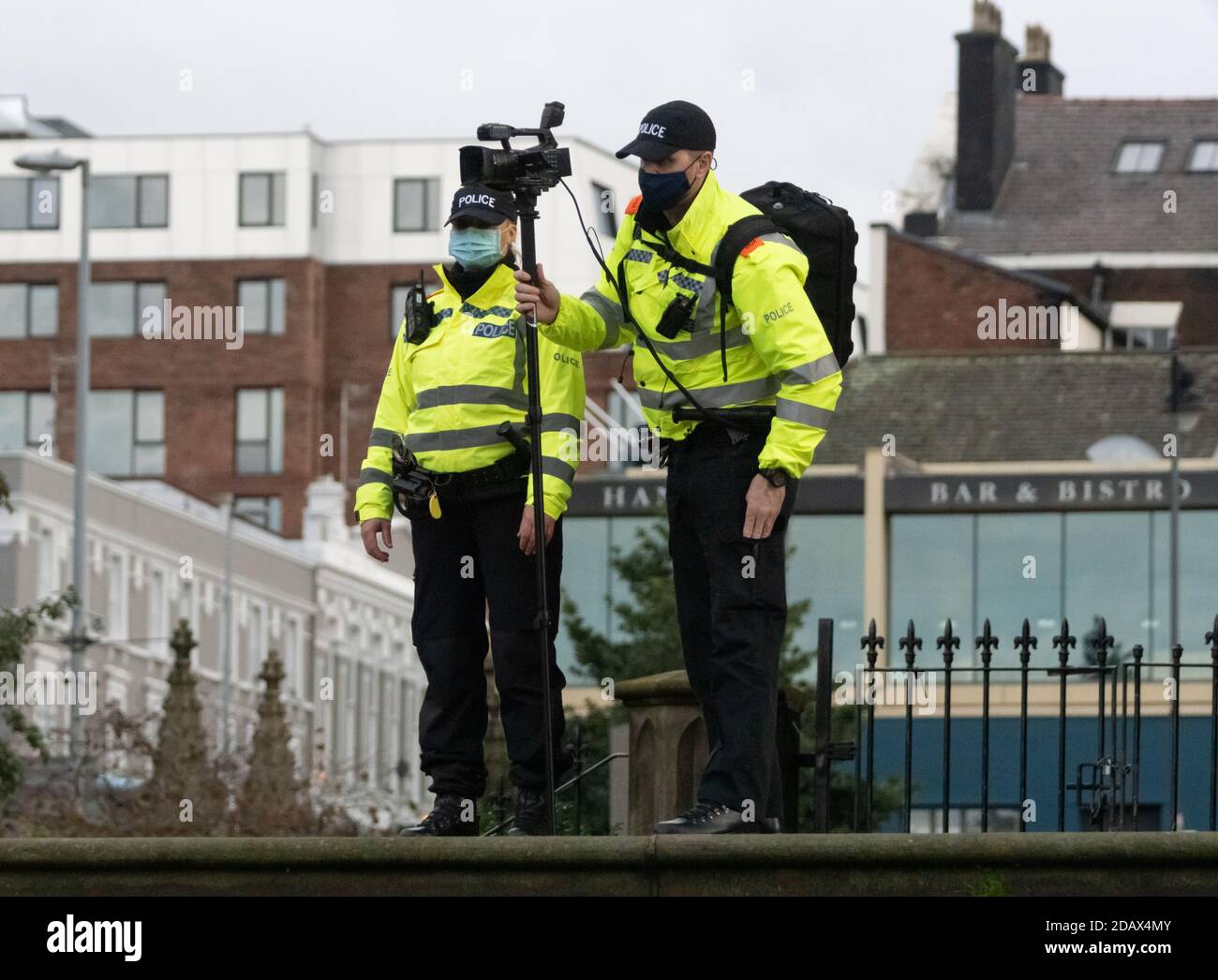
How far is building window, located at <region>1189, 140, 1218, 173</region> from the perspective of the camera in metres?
74.8

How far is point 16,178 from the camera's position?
3469 inches

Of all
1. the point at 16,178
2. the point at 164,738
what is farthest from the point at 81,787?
the point at 16,178

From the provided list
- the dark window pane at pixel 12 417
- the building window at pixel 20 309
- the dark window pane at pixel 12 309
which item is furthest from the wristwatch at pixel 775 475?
the dark window pane at pixel 12 309

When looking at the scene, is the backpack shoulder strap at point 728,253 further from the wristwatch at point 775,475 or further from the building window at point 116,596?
the building window at point 116,596

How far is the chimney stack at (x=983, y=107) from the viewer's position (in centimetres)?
7212

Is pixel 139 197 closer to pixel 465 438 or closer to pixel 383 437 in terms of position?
pixel 383 437

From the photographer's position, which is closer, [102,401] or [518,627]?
[518,627]

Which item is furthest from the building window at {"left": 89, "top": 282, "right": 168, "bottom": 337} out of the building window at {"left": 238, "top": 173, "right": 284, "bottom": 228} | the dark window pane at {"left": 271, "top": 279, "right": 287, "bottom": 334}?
the building window at {"left": 238, "top": 173, "right": 284, "bottom": 228}

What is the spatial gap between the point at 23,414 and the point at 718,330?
81.1m

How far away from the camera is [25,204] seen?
8944cm

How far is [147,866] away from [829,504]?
51.5m

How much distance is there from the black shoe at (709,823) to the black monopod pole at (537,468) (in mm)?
507

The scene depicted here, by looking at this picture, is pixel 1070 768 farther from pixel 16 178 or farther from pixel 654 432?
pixel 16 178
